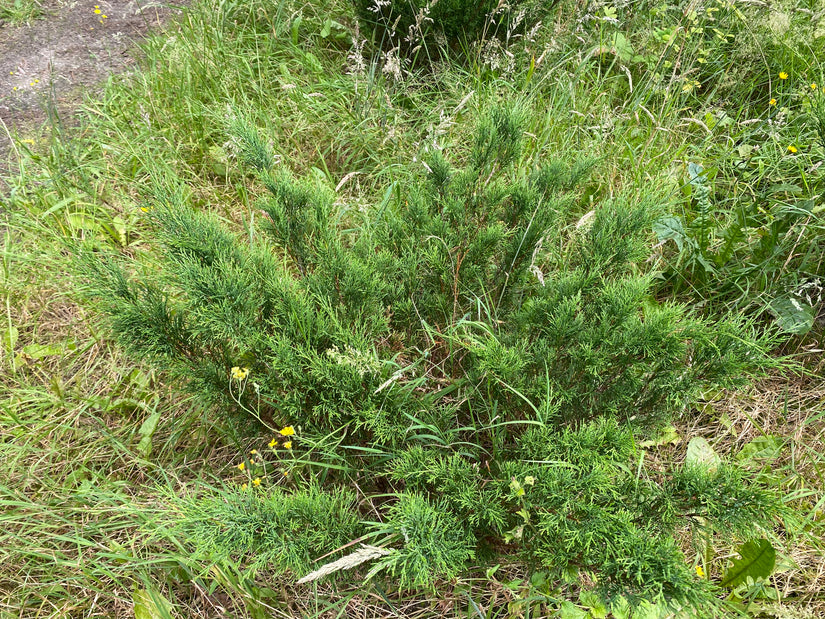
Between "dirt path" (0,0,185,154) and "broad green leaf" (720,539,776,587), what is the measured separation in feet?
12.5

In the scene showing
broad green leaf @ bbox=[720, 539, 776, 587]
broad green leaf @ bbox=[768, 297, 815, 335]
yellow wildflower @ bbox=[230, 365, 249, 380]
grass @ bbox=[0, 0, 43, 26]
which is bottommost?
broad green leaf @ bbox=[720, 539, 776, 587]

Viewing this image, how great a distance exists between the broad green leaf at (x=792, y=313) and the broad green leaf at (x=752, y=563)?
78 cm

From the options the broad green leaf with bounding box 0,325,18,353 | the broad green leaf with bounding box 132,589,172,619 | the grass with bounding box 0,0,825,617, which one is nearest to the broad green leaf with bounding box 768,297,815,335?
the grass with bounding box 0,0,825,617

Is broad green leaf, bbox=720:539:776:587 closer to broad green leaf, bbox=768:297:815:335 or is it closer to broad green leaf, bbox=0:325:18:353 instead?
broad green leaf, bbox=768:297:815:335

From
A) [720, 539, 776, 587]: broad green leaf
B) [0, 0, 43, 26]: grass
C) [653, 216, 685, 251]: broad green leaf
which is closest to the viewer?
[720, 539, 776, 587]: broad green leaf

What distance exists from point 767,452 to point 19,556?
8.17 feet

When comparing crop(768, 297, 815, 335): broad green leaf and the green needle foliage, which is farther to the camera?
crop(768, 297, 815, 335): broad green leaf

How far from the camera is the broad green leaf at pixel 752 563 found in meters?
1.47

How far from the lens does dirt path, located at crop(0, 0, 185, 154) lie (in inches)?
126

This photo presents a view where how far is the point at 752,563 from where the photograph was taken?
1508 mm

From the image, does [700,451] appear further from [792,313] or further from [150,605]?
[150,605]

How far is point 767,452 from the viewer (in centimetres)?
183

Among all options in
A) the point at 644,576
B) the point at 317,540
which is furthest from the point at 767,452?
the point at 317,540

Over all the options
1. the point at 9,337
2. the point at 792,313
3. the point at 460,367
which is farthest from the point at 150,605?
the point at 792,313
